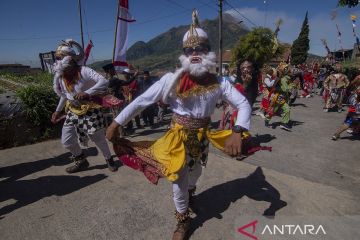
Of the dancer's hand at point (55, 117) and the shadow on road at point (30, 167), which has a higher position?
the dancer's hand at point (55, 117)

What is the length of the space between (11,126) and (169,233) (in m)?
4.92

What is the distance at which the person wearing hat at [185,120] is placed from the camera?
238 centimetres

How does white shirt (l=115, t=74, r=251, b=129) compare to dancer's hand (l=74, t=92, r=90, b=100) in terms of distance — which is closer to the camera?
white shirt (l=115, t=74, r=251, b=129)

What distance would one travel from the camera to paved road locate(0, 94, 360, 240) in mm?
3016

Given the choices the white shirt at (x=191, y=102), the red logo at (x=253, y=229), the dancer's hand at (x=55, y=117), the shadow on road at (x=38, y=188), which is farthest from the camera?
the dancer's hand at (x=55, y=117)

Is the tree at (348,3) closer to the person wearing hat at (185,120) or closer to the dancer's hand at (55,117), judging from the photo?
the person wearing hat at (185,120)

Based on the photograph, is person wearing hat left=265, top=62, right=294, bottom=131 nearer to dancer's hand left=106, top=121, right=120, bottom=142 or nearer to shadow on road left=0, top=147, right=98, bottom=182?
shadow on road left=0, top=147, right=98, bottom=182

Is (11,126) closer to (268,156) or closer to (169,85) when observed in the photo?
(169,85)

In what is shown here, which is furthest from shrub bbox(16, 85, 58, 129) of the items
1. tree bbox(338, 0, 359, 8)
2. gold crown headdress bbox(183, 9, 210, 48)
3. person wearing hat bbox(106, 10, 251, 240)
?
tree bbox(338, 0, 359, 8)

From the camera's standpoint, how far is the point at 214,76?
2.48m

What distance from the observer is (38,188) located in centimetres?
399

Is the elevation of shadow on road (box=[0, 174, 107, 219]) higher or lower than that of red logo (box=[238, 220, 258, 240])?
higher

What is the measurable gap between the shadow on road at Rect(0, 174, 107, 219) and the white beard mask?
8.95 feet

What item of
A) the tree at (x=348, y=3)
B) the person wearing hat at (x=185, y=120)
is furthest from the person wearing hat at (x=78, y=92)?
the tree at (x=348, y=3)
